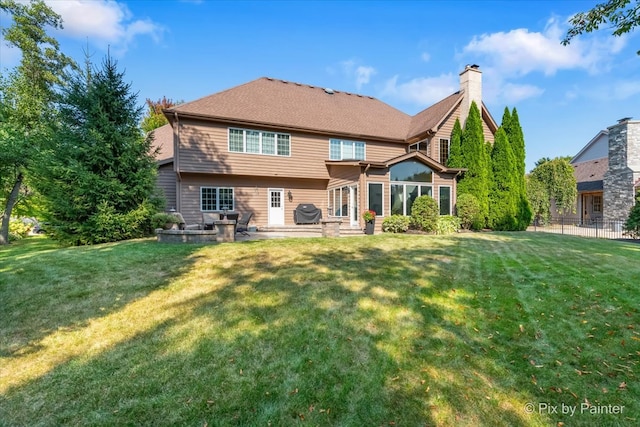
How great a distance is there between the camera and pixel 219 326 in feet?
12.1

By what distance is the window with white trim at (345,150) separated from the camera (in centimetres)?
1628

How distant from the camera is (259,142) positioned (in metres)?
14.8

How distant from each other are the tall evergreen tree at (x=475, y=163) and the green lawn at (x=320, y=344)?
9.22 metres

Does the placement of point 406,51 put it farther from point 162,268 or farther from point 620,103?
point 620,103

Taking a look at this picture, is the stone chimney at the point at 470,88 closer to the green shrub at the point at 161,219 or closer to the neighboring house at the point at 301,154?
the neighboring house at the point at 301,154

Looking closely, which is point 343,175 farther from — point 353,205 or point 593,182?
point 593,182

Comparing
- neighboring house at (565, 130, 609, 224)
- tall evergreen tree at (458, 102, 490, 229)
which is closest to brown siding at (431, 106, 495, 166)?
tall evergreen tree at (458, 102, 490, 229)

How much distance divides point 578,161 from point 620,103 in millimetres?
12209

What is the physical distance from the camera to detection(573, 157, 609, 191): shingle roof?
73.4 feet

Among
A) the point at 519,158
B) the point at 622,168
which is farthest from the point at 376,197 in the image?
the point at 622,168

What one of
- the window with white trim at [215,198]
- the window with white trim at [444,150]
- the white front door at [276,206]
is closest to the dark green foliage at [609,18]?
the window with white trim at [444,150]

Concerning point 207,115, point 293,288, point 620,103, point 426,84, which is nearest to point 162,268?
point 293,288

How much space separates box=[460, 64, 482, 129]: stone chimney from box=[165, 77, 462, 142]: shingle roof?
514 mm

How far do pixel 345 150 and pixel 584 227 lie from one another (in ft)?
61.9
